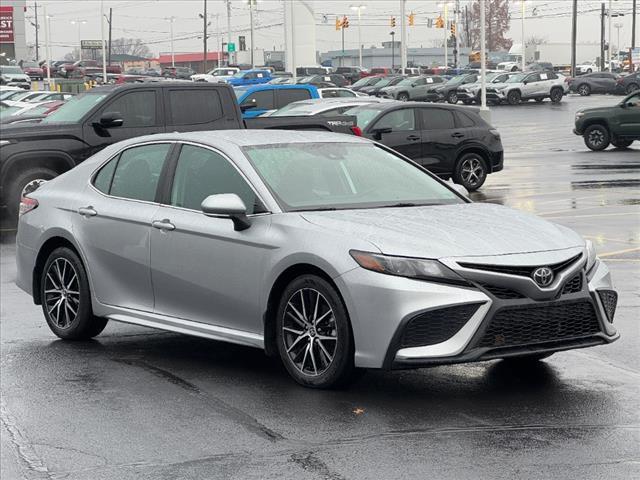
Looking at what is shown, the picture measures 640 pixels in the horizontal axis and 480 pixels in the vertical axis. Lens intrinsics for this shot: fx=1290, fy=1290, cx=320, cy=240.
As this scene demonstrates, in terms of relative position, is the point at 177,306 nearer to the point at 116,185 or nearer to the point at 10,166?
the point at 116,185

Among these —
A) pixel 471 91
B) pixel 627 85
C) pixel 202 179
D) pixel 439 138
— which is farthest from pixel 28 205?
pixel 627 85

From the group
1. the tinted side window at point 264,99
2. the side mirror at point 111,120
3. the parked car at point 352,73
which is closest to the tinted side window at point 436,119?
the tinted side window at point 264,99

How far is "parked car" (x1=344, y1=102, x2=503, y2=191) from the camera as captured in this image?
73.7 feet

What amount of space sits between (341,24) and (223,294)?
113 m

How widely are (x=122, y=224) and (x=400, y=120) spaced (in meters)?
14.4

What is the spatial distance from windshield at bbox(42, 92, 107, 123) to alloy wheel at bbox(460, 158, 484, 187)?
727 centimetres

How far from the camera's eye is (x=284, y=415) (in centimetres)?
682

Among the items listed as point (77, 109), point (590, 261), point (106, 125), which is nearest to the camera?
point (590, 261)

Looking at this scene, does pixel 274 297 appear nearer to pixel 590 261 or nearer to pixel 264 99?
pixel 590 261

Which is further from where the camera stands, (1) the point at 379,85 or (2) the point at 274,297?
(1) the point at 379,85

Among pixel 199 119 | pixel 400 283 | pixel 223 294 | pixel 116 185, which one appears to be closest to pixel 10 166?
pixel 199 119

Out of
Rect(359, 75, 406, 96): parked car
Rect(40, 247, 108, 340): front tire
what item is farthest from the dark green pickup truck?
Rect(359, 75, 406, 96): parked car

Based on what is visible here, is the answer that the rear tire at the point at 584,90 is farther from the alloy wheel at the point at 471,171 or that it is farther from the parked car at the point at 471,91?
the alloy wheel at the point at 471,171

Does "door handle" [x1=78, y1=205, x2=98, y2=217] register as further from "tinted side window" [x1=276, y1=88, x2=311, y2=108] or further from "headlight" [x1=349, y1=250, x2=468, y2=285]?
"tinted side window" [x1=276, y1=88, x2=311, y2=108]
